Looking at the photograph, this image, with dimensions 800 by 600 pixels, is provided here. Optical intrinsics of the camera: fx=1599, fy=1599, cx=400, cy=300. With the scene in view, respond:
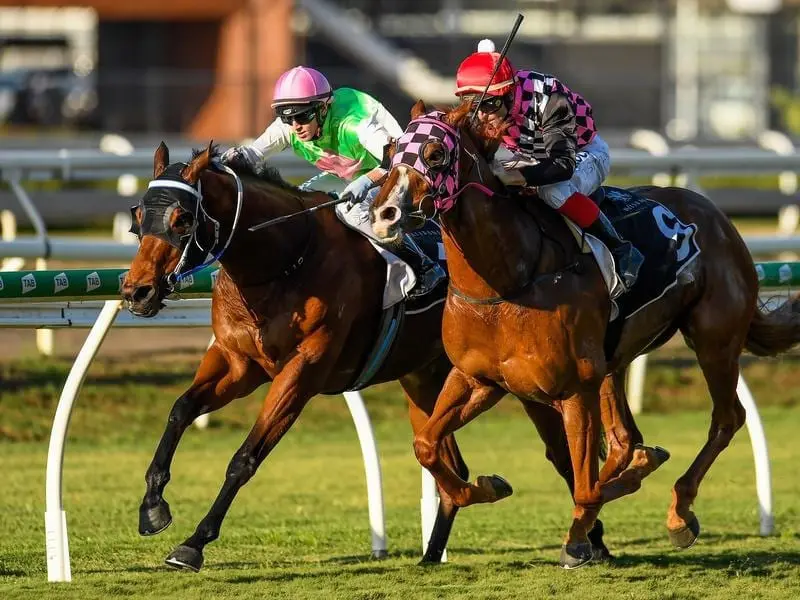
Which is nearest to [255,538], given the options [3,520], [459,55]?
[3,520]

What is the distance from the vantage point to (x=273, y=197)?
18.1ft

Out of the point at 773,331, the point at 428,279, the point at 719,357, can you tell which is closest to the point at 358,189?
the point at 428,279

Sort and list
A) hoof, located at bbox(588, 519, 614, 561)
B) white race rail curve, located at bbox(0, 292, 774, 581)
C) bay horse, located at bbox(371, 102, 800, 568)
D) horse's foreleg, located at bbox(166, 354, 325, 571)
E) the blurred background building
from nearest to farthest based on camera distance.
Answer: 1. bay horse, located at bbox(371, 102, 800, 568)
2. horse's foreleg, located at bbox(166, 354, 325, 571)
3. white race rail curve, located at bbox(0, 292, 774, 581)
4. hoof, located at bbox(588, 519, 614, 561)
5. the blurred background building

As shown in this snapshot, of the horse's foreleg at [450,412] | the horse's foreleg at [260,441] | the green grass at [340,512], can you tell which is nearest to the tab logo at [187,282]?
the horse's foreleg at [260,441]

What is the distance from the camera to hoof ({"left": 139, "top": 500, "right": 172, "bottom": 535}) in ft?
16.6

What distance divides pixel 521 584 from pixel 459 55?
2195 centimetres

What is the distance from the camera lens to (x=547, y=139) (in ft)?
17.2

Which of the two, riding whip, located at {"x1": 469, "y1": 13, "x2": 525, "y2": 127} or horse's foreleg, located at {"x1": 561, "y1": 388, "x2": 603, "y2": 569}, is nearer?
riding whip, located at {"x1": 469, "y1": 13, "x2": 525, "y2": 127}

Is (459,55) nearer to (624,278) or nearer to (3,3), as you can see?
(3,3)

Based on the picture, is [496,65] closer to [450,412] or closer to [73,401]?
[450,412]

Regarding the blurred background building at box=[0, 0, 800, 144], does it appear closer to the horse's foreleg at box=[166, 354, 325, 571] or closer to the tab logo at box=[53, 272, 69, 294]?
the tab logo at box=[53, 272, 69, 294]

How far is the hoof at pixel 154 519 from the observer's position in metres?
5.07

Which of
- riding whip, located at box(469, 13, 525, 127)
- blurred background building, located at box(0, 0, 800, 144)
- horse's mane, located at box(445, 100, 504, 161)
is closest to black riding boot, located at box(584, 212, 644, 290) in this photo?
horse's mane, located at box(445, 100, 504, 161)

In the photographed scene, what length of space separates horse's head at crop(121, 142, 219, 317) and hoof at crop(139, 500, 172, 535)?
63cm
